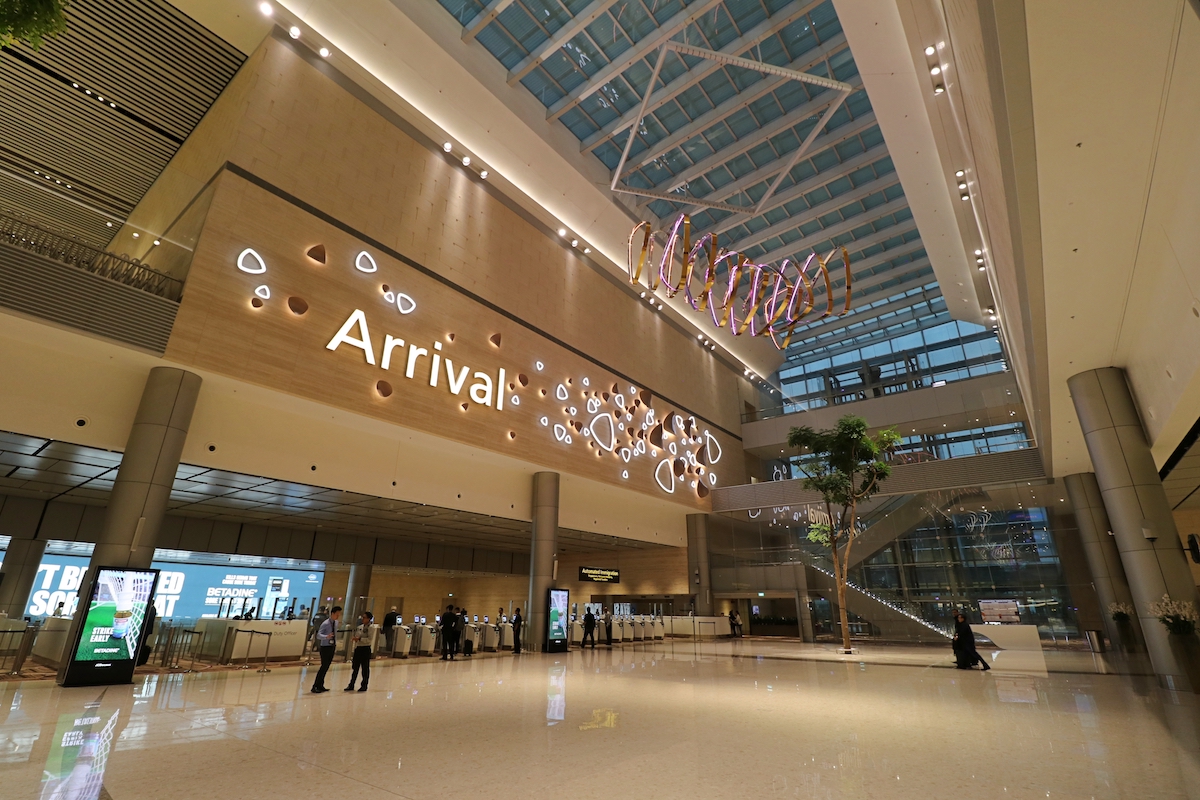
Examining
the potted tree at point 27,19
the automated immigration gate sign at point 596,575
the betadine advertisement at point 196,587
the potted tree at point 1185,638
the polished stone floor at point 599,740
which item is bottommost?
the polished stone floor at point 599,740

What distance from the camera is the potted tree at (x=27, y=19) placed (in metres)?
4.06

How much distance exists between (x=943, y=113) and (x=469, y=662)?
17.0 metres

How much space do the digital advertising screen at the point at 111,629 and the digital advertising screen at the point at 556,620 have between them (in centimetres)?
938

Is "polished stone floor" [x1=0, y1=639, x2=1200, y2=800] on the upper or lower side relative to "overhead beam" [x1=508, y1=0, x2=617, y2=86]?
lower

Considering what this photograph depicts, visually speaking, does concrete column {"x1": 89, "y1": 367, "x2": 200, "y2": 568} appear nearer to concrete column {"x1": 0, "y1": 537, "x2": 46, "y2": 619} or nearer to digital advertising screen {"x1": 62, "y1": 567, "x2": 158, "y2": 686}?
digital advertising screen {"x1": 62, "y1": 567, "x2": 158, "y2": 686}

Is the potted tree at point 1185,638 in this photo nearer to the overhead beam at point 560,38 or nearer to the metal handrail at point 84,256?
the overhead beam at point 560,38

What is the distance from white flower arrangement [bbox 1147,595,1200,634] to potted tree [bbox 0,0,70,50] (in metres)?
14.5

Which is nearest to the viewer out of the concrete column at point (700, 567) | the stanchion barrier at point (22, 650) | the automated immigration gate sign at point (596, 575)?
the stanchion barrier at point (22, 650)

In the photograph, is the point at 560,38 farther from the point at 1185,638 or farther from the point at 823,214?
the point at 1185,638

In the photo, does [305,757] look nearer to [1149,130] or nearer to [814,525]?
[1149,130]

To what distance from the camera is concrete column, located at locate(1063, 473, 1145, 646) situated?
16219 mm

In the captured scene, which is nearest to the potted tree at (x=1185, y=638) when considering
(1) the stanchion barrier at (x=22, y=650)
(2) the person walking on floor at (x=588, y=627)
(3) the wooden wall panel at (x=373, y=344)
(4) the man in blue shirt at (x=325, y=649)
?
(4) the man in blue shirt at (x=325, y=649)

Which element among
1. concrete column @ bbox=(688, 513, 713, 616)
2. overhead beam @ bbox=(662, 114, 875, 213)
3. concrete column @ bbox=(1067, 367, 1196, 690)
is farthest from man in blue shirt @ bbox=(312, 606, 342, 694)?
concrete column @ bbox=(688, 513, 713, 616)

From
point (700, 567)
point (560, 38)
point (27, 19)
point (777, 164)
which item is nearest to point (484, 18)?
point (560, 38)
